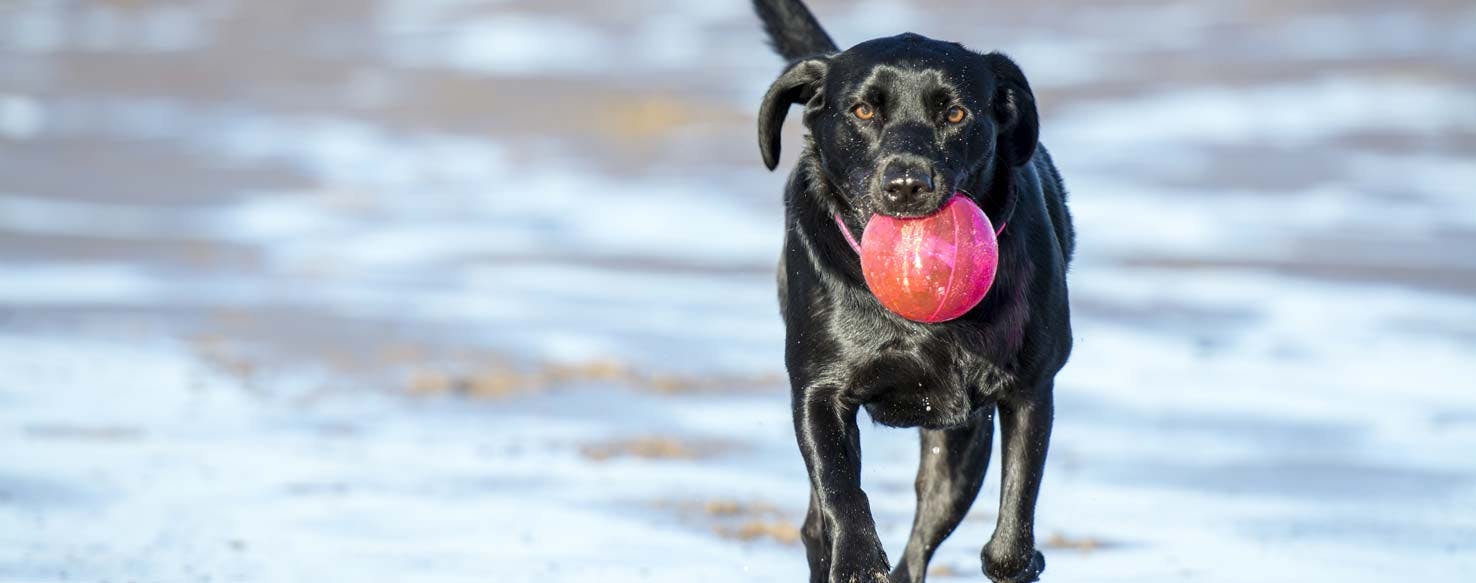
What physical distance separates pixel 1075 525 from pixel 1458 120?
32.7 ft

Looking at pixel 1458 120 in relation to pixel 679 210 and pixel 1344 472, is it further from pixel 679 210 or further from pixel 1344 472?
pixel 1344 472

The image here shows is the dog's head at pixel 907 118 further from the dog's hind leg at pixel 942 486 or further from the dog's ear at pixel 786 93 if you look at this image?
the dog's hind leg at pixel 942 486

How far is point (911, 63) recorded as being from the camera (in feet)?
15.8

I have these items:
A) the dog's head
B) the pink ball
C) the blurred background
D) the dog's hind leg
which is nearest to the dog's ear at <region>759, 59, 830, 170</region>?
the dog's head

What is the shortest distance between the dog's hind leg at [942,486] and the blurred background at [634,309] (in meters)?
0.41

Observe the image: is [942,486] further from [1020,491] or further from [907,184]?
[907,184]

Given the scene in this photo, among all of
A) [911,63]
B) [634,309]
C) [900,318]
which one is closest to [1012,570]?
[900,318]

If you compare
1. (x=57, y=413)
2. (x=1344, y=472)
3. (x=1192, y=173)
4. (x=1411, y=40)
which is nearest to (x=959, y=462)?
(x=1344, y=472)

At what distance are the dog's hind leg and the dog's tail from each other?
141 cm

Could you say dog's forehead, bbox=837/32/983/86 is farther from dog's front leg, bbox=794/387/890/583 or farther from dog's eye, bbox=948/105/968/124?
dog's front leg, bbox=794/387/890/583

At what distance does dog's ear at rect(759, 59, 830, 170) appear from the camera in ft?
16.6

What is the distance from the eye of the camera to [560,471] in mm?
7379

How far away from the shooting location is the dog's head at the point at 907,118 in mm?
4633

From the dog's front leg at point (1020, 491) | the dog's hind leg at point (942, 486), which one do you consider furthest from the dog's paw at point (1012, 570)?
the dog's hind leg at point (942, 486)
